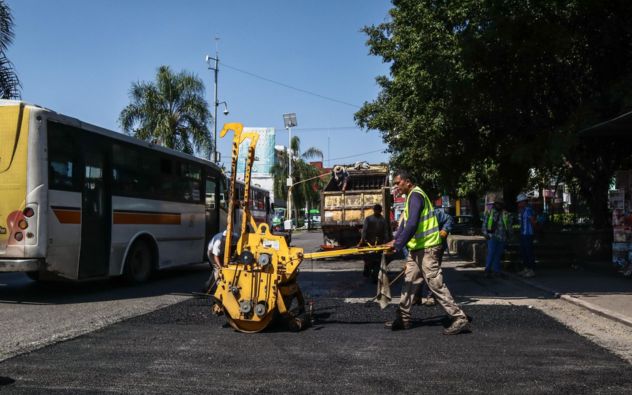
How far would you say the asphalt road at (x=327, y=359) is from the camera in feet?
15.8

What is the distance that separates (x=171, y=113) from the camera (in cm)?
3022

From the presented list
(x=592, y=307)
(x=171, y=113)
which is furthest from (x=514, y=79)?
(x=171, y=113)

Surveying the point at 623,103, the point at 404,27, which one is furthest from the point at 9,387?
the point at 404,27

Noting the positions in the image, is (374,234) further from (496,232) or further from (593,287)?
(593,287)

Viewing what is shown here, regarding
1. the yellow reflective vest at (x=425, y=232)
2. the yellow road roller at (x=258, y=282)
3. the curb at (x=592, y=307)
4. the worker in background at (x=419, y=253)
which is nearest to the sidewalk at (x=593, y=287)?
the curb at (x=592, y=307)

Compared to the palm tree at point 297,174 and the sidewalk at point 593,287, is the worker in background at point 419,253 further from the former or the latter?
the palm tree at point 297,174

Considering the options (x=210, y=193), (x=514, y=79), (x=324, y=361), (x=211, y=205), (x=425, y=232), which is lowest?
(x=324, y=361)

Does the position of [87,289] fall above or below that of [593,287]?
below

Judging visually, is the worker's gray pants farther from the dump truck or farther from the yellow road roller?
the dump truck

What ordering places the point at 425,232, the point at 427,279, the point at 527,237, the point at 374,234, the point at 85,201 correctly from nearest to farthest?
the point at 427,279
the point at 425,232
the point at 85,201
the point at 374,234
the point at 527,237

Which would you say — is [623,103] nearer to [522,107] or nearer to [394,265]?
[522,107]

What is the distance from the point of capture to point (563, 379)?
497 centimetres

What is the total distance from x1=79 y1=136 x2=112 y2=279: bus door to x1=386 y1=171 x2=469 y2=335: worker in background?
5.89 m

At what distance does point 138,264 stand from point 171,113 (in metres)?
19.0
